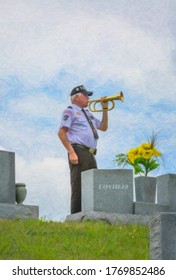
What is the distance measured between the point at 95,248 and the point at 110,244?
31 cm

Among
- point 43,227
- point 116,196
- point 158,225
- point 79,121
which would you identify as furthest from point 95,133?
point 158,225

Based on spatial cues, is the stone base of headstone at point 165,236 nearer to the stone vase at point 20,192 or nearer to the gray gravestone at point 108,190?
the gray gravestone at point 108,190

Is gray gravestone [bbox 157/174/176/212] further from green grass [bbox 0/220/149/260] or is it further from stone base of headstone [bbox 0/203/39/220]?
stone base of headstone [bbox 0/203/39/220]

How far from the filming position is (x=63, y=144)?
9953 mm

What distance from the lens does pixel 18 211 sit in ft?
32.9

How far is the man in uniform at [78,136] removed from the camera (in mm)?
10008

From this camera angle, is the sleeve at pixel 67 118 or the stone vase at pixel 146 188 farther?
the stone vase at pixel 146 188

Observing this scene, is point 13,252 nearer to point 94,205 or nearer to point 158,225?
point 158,225

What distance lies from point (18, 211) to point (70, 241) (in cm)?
312

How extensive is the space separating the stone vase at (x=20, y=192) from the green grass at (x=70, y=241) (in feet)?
5.95

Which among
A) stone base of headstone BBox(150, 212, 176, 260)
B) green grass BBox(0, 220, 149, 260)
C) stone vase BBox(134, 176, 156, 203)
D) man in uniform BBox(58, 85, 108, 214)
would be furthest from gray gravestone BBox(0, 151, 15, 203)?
stone base of headstone BBox(150, 212, 176, 260)

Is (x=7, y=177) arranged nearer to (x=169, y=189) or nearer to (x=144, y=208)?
(x=144, y=208)

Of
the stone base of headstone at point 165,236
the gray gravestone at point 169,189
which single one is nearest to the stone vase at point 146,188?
the gray gravestone at point 169,189

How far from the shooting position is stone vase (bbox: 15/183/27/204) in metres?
10.5
